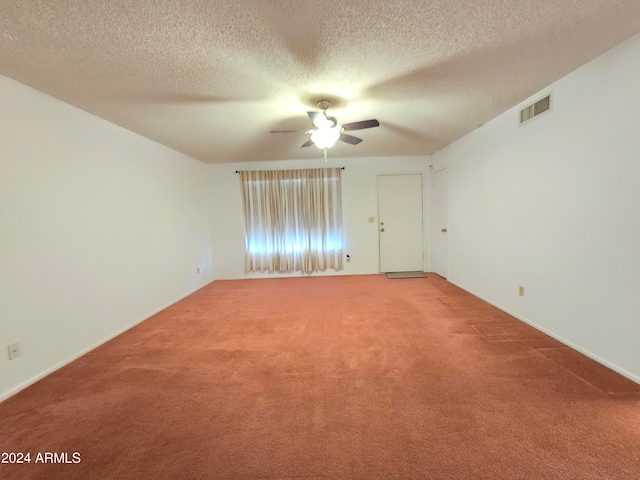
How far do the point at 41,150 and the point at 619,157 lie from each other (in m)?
4.56

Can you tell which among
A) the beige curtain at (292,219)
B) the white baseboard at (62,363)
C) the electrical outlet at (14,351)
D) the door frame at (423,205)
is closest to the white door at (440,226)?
the door frame at (423,205)

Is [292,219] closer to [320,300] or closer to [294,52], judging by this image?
[320,300]

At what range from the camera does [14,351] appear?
1.94 meters

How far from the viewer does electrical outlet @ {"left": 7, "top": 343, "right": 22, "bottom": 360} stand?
1914 millimetres

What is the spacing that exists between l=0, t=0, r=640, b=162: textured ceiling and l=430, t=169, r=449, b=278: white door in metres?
1.97

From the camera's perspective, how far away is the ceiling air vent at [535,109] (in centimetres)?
245

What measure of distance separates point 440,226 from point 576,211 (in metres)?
2.70

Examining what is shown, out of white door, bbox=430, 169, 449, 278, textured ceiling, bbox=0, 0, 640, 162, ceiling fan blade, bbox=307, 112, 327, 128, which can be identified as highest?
textured ceiling, bbox=0, 0, 640, 162

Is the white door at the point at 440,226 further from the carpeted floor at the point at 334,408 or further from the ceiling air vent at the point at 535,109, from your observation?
the carpeted floor at the point at 334,408

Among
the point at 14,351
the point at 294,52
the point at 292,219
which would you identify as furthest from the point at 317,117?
the point at 14,351

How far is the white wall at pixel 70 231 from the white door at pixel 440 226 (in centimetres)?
470

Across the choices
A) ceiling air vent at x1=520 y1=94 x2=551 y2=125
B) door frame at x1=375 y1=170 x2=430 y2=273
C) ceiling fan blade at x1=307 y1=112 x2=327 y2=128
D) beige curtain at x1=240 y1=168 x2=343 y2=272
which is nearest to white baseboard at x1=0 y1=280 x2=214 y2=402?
beige curtain at x1=240 y1=168 x2=343 y2=272

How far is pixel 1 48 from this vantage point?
5.34 ft

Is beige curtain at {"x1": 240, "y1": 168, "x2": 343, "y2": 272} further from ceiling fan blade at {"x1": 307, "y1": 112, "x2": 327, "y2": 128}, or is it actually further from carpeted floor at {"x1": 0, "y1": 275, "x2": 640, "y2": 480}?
ceiling fan blade at {"x1": 307, "y1": 112, "x2": 327, "y2": 128}
